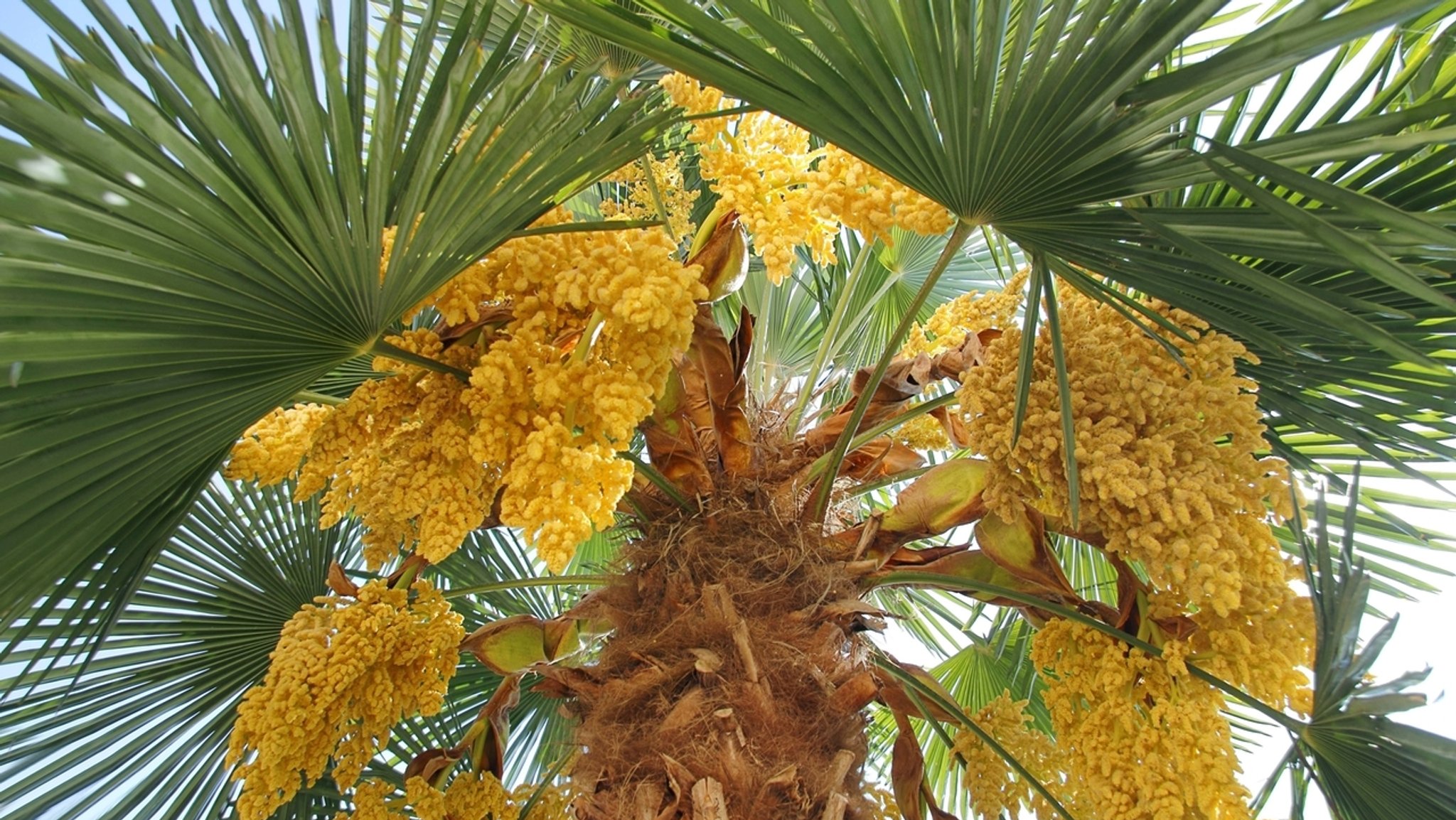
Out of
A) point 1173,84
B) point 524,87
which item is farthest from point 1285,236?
point 524,87

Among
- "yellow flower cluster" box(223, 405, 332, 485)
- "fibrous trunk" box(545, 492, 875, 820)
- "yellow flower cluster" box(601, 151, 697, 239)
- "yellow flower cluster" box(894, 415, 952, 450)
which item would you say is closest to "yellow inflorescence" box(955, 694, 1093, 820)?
"fibrous trunk" box(545, 492, 875, 820)

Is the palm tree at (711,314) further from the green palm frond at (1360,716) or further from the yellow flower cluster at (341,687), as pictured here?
the yellow flower cluster at (341,687)

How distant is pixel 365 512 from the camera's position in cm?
224

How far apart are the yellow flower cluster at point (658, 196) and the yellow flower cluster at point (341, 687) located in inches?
53.5

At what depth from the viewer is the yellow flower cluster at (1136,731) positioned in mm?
1947

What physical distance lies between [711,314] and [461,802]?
1.49m

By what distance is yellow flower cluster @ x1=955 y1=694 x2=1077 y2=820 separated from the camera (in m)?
2.44

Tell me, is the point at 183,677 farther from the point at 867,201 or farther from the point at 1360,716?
the point at 1360,716

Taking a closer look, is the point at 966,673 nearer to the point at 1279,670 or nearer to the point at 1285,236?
the point at 1279,670

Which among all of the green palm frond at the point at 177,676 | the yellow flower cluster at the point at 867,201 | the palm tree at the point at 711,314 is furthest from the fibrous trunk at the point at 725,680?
the green palm frond at the point at 177,676

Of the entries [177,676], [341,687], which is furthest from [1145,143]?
[177,676]

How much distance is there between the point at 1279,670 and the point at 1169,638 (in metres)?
0.28

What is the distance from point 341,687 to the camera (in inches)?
86.0

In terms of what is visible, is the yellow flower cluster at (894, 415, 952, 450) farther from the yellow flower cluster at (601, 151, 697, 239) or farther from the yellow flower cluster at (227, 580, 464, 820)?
the yellow flower cluster at (227, 580, 464, 820)
